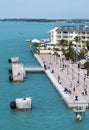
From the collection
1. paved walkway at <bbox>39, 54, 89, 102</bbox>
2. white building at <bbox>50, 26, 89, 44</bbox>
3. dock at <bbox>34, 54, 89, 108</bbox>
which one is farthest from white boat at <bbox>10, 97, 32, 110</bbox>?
white building at <bbox>50, 26, 89, 44</bbox>

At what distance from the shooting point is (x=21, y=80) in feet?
159

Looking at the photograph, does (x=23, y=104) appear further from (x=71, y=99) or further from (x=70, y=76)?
(x=70, y=76)

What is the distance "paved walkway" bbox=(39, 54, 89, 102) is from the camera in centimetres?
3977

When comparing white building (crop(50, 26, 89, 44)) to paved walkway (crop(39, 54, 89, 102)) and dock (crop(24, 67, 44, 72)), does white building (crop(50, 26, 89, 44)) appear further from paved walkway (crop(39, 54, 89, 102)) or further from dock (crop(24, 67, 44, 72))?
dock (crop(24, 67, 44, 72))

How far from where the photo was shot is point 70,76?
4922 centimetres

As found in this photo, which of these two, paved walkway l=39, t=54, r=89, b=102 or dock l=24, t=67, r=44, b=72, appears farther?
dock l=24, t=67, r=44, b=72

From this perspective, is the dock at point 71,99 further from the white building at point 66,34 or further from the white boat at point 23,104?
the white building at point 66,34

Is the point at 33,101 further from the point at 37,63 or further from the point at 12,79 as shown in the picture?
the point at 37,63

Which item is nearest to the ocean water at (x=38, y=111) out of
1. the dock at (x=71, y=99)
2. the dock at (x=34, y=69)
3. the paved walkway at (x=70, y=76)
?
the dock at (x=71, y=99)

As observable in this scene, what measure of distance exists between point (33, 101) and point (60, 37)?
49.7m

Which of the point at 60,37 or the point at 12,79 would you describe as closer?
the point at 12,79

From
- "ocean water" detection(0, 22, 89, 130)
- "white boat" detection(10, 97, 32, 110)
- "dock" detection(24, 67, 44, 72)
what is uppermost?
"white boat" detection(10, 97, 32, 110)

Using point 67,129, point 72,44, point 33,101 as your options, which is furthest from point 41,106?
point 72,44

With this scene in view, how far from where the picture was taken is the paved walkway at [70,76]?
39769 millimetres
